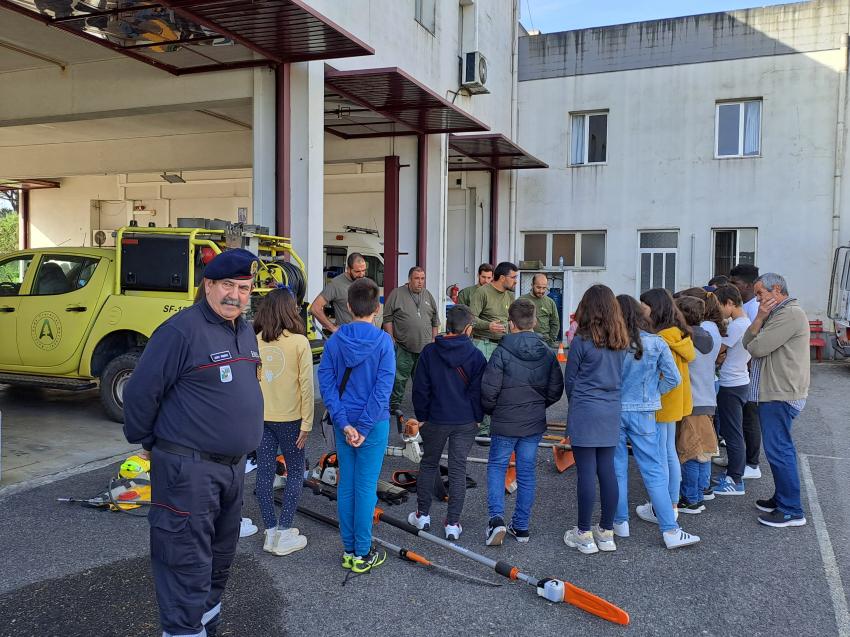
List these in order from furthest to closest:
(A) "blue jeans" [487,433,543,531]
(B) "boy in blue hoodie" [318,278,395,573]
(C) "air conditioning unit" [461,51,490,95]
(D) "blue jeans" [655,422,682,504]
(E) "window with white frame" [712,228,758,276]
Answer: (E) "window with white frame" [712,228,758,276] < (C) "air conditioning unit" [461,51,490,95] < (D) "blue jeans" [655,422,682,504] < (A) "blue jeans" [487,433,543,531] < (B) "boy in blue hoodie" [318,278,395,573]

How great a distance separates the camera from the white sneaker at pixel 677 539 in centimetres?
465

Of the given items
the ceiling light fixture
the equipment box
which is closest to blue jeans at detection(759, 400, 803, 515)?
the equipment box

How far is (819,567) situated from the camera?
439cm

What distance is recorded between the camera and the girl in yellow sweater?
4.46 m

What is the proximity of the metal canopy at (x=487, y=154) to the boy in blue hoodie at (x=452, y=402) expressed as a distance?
9.80m

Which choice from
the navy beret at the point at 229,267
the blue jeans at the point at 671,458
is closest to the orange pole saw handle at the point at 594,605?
the blue jeans at the point at 671,458

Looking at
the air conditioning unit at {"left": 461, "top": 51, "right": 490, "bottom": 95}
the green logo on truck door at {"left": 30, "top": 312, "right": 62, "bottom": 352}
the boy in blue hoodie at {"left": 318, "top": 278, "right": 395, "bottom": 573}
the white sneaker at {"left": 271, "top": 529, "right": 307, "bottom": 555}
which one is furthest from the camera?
the air conditioning unit at {"left": 461, "top": 51, "right": 490, "bottom": 95}

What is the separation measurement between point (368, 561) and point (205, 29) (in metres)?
6.55

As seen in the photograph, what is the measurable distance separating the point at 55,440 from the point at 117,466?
50.7 inches

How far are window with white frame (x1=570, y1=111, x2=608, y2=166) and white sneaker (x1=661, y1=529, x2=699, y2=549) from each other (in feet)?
45.6

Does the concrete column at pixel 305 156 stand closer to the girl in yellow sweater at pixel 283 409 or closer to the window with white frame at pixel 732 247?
the girl in yellow sweater at pixel 283 409

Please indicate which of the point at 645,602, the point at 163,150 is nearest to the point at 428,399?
the point at 645,602

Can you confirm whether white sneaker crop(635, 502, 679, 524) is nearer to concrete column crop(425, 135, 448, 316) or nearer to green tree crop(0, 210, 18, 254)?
concrete column crop(425, 135, 448, 316)

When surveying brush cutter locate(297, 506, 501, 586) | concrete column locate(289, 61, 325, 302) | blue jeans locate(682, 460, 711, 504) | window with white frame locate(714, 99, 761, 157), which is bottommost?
brush cutter locate(297, 506, 501, 586)
